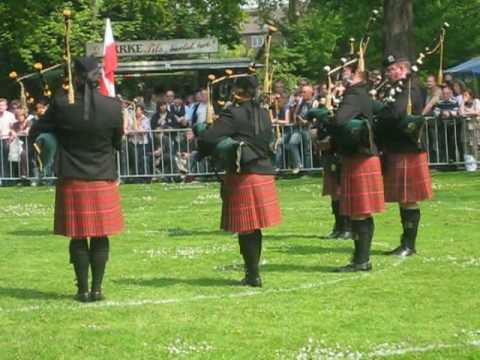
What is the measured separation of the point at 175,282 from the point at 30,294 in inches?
46.7

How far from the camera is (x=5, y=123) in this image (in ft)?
68.7

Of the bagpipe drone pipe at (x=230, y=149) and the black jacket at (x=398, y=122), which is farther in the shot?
the black jacket at (x=398, y=122)

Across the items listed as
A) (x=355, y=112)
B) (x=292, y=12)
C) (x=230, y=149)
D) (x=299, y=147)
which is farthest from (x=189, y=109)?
(x=292, y=12)

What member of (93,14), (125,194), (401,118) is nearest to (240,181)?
(401,118)

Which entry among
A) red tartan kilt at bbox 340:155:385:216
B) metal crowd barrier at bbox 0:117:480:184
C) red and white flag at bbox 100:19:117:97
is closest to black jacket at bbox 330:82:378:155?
red tartan kilt at bbox 340:155:385:216

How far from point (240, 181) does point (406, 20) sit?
47.6 ft

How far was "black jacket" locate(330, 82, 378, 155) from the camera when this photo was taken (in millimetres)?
9273

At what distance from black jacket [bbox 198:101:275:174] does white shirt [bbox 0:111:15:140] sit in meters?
12.6

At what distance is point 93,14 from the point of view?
3541cm

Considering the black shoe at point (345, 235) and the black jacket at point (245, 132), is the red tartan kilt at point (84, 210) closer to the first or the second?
the black jacket at point (245, 132)

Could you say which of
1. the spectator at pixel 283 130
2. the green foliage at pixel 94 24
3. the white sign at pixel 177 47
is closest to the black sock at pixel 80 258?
the spectator at pixel 283 130

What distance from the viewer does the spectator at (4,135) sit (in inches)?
821

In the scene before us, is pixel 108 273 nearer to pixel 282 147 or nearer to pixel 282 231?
pixel 282 231

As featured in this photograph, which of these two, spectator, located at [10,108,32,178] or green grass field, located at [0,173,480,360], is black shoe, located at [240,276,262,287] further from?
spectator, located at [10,108,32,178]
